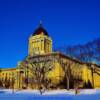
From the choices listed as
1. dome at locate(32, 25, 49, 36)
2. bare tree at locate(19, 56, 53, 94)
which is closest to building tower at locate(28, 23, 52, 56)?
dome at locate(32, 25, 49, 36)

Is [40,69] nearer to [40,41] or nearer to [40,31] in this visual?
[40,41]

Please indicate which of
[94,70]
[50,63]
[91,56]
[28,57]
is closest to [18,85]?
[28,57]

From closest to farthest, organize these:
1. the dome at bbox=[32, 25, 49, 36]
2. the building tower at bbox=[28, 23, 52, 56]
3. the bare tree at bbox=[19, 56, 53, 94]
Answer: the bare tree at bbox=[19, 56, 53, 94] < the building tower at bbox=[28, 23, 52, 56] < the dome at bbox=[32, 25, 49, 36]

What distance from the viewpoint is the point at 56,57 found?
7794 cm

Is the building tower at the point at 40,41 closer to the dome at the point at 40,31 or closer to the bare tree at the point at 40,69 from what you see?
the dome at the point at 40,31

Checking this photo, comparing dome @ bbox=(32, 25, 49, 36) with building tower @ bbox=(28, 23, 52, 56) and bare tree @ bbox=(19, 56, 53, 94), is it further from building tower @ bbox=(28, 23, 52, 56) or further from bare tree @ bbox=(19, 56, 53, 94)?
bare tree @ bbox=(19, 56, 53, 94)

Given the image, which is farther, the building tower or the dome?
the dome

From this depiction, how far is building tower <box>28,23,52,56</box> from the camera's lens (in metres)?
102

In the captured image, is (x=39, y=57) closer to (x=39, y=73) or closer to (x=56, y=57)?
(x=56, y=57)

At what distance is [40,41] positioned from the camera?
102 metres

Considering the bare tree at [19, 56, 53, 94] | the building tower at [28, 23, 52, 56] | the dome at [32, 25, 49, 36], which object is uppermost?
the dome at [32, 25, 49, 36]

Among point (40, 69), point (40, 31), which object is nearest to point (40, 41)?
point (40, 31)

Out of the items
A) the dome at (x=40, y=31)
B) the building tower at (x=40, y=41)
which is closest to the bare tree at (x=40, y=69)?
the building tower at (x=40, y=41)

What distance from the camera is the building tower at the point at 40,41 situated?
102m
